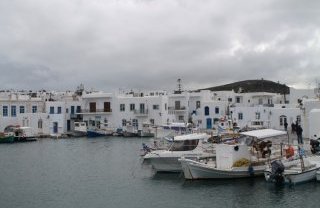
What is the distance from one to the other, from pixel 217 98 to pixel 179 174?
51254 mm

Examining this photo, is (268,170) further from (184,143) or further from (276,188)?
(184,143)

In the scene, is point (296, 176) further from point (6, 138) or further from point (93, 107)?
point (93, 107)

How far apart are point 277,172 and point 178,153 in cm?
720

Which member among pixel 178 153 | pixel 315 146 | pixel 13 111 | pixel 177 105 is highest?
pixel 177 105

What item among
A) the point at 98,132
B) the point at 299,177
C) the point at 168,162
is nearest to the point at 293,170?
the point at 299,177

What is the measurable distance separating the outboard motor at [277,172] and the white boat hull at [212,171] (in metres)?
2.08

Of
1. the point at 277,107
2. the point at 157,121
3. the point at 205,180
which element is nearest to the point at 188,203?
the point at 205,180

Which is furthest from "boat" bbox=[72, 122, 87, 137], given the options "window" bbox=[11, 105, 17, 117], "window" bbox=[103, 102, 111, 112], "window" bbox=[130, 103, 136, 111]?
"window" bbox=[11, 105, 17, 117]

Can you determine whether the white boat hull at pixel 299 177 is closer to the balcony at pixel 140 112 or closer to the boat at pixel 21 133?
the boat at pixel 21 133

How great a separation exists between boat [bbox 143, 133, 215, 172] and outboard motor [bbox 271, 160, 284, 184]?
552 centimetres

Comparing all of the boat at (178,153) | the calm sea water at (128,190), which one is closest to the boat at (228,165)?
the calm sea water at (128,190)

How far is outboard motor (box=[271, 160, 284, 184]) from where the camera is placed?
2388 centimetres

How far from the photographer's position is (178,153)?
29297 millimetres

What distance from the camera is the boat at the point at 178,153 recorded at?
95.9ft
